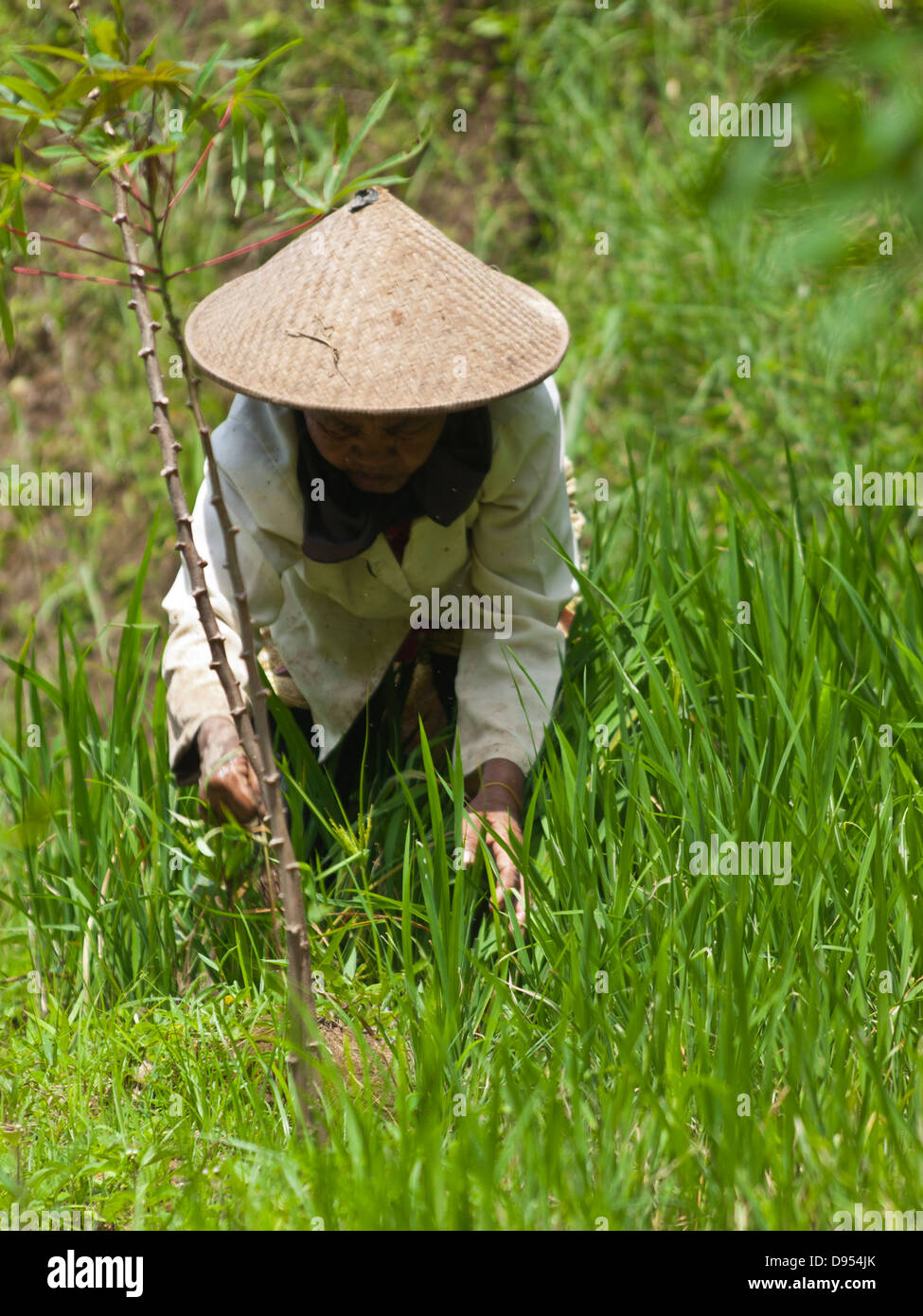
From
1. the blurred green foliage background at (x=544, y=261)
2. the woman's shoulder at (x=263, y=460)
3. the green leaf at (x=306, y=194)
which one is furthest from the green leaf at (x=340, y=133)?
the blurred green foliage background at (x=544, y=261)

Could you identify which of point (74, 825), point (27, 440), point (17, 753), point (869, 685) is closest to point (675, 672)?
point (869, 685)

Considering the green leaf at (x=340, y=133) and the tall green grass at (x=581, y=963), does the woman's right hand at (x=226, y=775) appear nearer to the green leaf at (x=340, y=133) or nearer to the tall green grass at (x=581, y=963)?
the tall green grass at (x=581, y=963)

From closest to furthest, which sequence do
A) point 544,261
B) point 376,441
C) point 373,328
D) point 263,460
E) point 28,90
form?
point 28,90, point 373,328, point 376,441, point 263,460, point 544,261

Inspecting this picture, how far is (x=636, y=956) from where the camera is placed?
6.43ft

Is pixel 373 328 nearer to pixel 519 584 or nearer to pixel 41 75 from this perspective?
pixel 41 75

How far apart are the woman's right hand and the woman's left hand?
1.12 feet

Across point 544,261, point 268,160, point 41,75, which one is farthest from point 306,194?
point 544,261

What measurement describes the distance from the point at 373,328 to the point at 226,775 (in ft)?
2.31

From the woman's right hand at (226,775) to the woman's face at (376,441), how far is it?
454mm

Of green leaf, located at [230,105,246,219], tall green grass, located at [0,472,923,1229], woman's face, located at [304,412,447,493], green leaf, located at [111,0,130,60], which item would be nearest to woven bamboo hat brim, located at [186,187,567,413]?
woman's face, located at [304,412,447,493]

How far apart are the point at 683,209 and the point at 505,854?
1.36 meters

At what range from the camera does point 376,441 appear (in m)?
1.91

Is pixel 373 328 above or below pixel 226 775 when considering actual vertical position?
above

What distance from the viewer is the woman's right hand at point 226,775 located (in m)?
1.92
